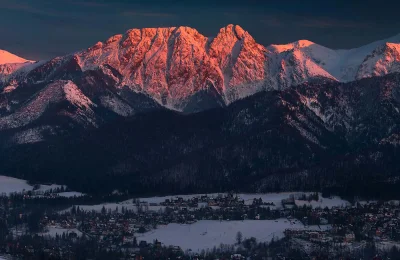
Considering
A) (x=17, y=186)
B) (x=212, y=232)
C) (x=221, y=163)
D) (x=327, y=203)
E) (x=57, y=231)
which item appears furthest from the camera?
(x=221, y=163)

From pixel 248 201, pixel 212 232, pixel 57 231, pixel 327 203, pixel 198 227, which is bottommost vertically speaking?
pixel 212 232

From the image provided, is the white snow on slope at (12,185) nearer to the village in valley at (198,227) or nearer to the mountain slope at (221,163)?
the mountain slope at (221,163)

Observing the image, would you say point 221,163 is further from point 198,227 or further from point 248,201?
point 198,227

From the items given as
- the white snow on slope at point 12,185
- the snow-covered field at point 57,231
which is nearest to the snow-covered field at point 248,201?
the snow-covered field at point 57,231

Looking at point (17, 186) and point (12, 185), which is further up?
point (12, 185)

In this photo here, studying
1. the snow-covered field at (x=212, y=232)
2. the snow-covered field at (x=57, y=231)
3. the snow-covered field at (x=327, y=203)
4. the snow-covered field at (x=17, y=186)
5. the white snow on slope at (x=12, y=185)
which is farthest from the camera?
the white snow on slope at (x=12, y=185)

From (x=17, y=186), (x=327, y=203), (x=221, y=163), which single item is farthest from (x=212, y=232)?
(x=221, y=163)

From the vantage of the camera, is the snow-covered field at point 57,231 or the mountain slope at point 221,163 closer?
the snow-covered field at point 57,231

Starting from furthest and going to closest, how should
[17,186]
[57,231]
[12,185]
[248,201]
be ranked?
[12,185]
[17,186]
[248,201]
[57,231]
